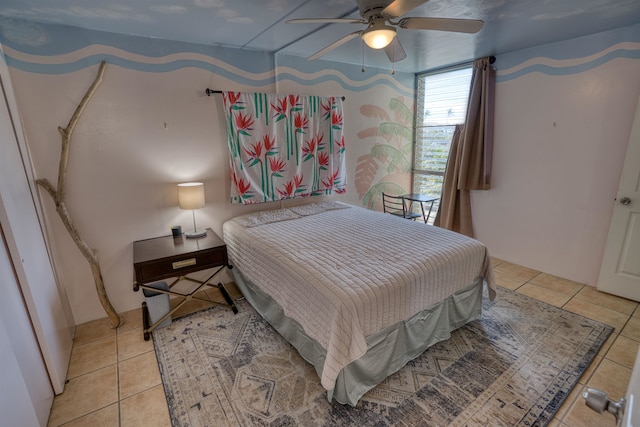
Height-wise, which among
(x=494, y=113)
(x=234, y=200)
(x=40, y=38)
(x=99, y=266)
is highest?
(x=40, y=38)

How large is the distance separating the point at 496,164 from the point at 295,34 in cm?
266

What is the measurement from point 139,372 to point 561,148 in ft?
13.5

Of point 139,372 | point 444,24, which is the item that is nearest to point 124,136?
point 139,372

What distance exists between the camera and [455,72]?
12.5 ft

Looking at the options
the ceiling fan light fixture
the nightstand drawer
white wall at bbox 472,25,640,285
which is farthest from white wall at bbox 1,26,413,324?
white wall at bbox 472,25,640,285

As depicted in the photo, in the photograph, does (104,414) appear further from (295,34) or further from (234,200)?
(295,34)

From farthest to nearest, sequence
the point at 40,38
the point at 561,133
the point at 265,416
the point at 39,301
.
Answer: the point at 561,133
the point at 40,38
the point at 39,301
the point at 265,416

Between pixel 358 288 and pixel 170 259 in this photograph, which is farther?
pixel 170 259

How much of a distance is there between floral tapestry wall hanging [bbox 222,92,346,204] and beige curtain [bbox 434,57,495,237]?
142 cm

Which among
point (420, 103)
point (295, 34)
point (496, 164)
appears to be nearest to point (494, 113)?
point (496, 164)

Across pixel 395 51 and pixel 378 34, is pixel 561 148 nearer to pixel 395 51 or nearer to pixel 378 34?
pixel 395 51

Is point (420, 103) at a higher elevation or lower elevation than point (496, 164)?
higher

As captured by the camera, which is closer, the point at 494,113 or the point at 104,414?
the point at 104,414

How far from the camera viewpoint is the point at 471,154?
3557 mm
